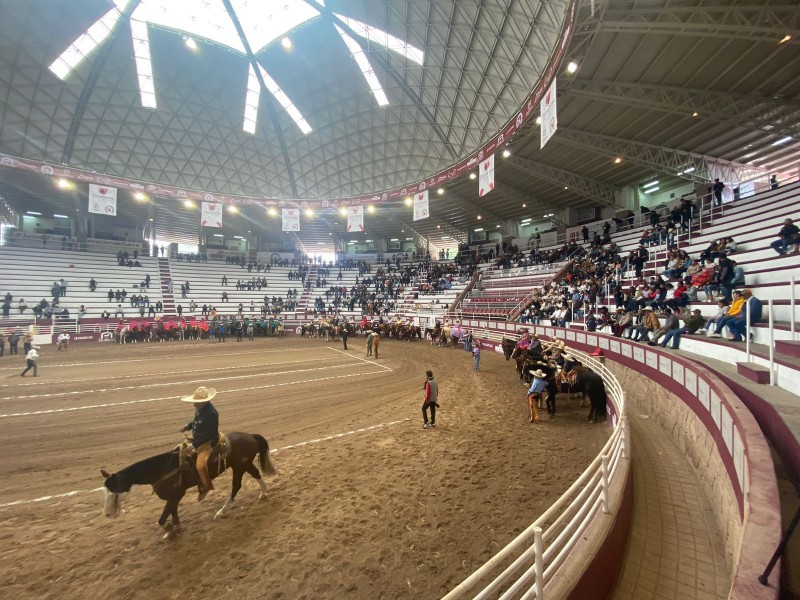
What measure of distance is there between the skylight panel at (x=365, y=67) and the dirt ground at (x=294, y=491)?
27573 mm

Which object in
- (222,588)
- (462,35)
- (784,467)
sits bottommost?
(222,588)

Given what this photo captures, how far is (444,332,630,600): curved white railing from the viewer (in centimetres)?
193

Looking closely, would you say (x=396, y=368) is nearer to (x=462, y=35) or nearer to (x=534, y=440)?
(x=534, y=440)

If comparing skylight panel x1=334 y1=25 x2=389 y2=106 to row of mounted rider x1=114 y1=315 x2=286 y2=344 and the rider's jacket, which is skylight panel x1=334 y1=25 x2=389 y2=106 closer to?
row of mounted rider x1=114 y1=315 x2=286 y2=344

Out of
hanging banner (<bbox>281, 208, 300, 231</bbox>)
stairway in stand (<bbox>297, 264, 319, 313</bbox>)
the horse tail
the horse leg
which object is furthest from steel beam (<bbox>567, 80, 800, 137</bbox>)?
stairway in stand (<bbox>297, 264, 319, 313</bbox>)

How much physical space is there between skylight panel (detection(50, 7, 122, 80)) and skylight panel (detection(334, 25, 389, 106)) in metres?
18.2

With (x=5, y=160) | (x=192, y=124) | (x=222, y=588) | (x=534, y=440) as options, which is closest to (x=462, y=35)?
(x=534, y=440)

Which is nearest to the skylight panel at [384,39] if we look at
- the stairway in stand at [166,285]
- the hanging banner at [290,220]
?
the hanging banner at [290,220]

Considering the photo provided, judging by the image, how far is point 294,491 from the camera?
5281 mm

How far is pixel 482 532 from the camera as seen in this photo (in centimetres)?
420

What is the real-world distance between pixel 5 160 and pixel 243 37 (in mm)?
20736

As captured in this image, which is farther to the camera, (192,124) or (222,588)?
(192,124)

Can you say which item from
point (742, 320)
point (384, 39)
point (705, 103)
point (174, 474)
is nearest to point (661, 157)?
point (705, 103)

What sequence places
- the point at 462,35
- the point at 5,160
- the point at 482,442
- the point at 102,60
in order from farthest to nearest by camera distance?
the point at 102,60 → the point at 5,160 → the point at 462,35 → the point at 482,442
